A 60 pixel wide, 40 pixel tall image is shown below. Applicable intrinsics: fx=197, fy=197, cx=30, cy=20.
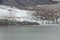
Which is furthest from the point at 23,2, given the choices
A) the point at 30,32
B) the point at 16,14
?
the point at 30,32

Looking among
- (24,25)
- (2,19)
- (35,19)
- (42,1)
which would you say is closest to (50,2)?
(42,1)

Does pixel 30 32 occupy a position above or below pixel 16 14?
below

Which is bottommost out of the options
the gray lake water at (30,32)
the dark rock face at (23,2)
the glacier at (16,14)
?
the gray lake water at (30,32)

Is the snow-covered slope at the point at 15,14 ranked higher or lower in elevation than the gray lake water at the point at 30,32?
higher

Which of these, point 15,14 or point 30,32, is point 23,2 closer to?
point 15,14

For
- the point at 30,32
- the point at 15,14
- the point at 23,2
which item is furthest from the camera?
the point at 23,2

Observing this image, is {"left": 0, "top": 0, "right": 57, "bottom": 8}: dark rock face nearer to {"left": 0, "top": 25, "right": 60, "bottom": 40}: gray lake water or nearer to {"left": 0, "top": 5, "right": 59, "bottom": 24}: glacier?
{"left": 0, "top": 5, "right": 59, "bottom": 24}: glacier

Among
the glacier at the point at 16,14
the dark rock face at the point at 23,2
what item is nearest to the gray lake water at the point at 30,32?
the glacier at the point at 16,14

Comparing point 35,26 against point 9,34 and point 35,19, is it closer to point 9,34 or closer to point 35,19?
point 35,19

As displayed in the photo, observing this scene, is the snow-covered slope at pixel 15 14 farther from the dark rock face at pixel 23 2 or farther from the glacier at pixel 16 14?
the dark rock face at pixel 23 2
